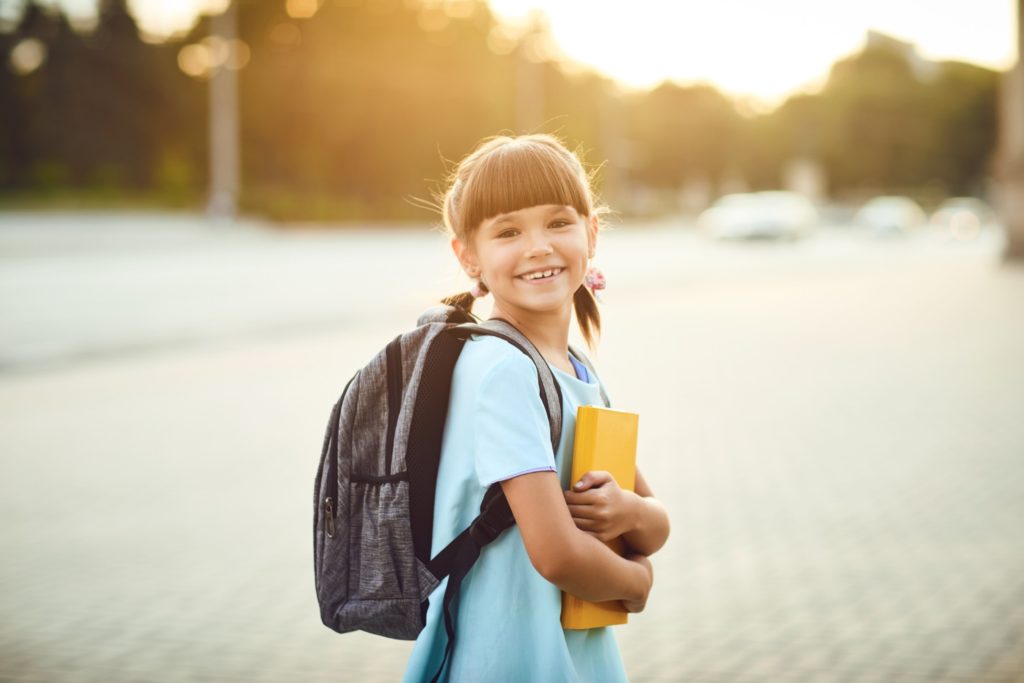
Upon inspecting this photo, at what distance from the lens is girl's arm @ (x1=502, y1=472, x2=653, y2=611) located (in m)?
1.66

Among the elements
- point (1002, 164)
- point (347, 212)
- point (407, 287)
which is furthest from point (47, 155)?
point (1002, 164)

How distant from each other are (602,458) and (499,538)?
0.65ft

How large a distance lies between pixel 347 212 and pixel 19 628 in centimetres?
4393

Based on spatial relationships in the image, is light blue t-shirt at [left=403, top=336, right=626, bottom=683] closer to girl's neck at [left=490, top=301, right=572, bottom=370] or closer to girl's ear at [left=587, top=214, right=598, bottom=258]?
girl's neck at [left=490, top=301, right=572, bottom=370]

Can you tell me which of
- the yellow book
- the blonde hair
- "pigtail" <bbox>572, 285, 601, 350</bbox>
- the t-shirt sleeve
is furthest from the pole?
the t-shirt sleeve

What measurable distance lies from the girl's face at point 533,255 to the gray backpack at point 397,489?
0.22 ft

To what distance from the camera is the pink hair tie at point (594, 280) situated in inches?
78.4

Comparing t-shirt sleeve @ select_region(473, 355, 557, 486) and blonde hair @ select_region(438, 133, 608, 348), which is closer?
t-shirt sleeve @ select_region(473, 355, 557, 486)

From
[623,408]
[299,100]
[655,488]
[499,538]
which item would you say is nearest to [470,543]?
[499,538]

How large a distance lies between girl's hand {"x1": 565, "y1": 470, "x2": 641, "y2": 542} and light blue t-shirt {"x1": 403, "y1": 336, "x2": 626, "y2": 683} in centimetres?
5

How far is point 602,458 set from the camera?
1.77m

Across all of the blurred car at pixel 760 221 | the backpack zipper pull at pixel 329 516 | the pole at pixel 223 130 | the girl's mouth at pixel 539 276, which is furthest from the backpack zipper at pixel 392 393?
the blurred car at pixel 760 221

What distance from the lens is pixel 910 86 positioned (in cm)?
8806

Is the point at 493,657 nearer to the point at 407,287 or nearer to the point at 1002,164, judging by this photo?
the point at 407,287
